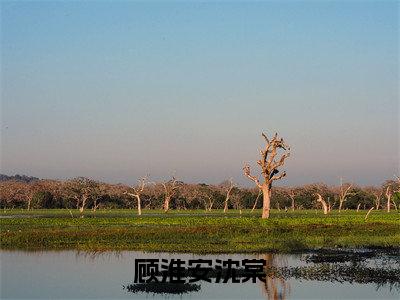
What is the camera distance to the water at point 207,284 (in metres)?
21.2

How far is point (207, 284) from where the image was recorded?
74.7ft

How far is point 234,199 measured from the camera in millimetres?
129000

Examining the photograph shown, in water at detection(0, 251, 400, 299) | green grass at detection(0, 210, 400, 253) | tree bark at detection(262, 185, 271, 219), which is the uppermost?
tree bark at detection(262, 185, 271, 219)

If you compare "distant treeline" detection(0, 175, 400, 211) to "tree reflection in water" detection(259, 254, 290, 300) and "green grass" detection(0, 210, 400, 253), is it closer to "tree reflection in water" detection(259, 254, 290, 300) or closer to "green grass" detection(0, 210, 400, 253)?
"green grass" detection(0, 210, 400, 253)

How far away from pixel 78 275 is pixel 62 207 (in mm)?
105524

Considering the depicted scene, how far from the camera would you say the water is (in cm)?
2117

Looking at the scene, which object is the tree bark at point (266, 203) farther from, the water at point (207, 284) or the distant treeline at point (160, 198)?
the distant treeline at point (160, 198)

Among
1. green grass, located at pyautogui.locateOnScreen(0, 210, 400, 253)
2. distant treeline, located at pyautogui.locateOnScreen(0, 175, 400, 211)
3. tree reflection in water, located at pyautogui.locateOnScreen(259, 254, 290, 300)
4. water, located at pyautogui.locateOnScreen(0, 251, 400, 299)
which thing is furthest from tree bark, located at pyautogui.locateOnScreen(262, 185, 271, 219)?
distant treeline, located at pyautogui.locateOnScreen(0, 175, 400, 211)

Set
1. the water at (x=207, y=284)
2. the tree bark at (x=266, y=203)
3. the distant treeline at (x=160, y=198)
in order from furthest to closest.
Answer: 1. the distant treeline at (x=160, y=198)
2. the tree bark at (x=266, y=203)
3. the water at (x=207, y=284)

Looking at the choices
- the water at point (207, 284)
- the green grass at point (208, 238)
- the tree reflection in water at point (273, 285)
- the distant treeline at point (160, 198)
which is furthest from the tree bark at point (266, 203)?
the distant treeline at point (160, 198)

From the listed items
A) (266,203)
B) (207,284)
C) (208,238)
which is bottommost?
(207,284)

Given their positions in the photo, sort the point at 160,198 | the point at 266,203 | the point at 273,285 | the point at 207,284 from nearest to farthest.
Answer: the point at 273,285, the point at 207,284, the point at 266,203, the point at 160,198

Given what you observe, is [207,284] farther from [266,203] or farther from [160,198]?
[160,198]

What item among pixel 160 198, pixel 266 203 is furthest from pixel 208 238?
pixel 160 198
